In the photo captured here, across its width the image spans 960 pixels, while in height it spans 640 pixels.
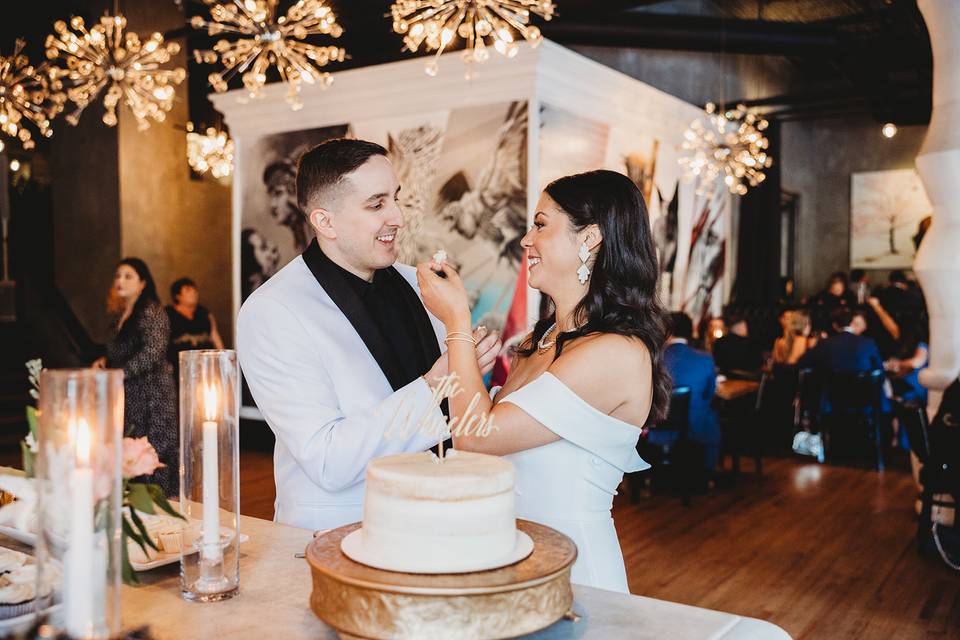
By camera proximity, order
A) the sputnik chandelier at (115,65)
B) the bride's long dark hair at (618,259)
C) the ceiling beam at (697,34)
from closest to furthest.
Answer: the bride's long dark hair at (618,259) → the sputnik chandelier at (115,65) → the ceiling beam at (697,34)

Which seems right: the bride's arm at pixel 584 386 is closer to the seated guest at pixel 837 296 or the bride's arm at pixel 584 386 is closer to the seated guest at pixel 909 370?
the seated guest at pixel 909 370

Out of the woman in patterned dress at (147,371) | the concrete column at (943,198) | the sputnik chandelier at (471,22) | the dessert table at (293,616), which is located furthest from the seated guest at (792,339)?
the dessert table at (293,616)

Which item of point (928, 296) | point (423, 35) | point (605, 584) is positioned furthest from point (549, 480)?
point (928, 296)

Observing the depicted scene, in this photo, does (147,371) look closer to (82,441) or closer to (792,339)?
(82,441)

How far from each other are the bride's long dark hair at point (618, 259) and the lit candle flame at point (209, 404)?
0.96m

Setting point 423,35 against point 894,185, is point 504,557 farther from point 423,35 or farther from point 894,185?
point 894,185

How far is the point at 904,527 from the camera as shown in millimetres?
5828

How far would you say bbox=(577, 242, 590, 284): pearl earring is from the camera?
218cm

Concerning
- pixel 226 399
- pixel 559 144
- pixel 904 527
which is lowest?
pixel 904 527

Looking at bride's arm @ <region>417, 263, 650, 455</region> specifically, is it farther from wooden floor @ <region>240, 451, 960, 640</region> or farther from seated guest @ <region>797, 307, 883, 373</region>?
seated guest @ <region>797, 307, 883, 373</region>

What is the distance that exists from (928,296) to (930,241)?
1.18ft

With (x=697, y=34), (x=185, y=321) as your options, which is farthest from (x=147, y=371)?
(x=697, y=34)

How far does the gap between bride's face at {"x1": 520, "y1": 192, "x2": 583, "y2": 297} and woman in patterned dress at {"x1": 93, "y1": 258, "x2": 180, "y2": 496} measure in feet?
11.4

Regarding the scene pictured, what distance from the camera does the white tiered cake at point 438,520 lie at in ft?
3.85
